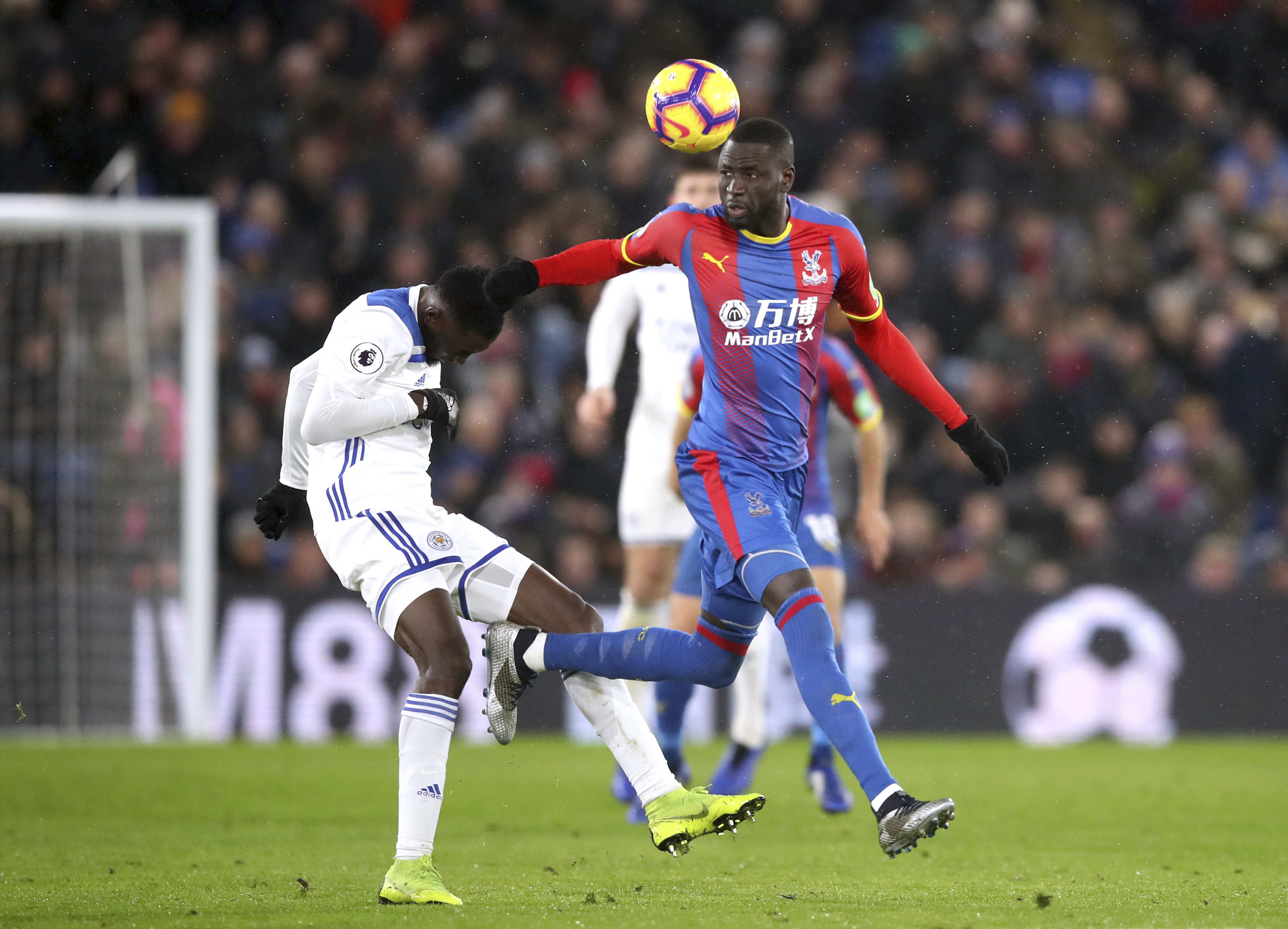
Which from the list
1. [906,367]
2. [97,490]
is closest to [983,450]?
[906,367]

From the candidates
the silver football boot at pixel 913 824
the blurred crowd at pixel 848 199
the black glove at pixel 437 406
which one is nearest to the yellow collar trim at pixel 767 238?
the black glove at pixel 437 406

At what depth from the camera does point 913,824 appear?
4.19 m

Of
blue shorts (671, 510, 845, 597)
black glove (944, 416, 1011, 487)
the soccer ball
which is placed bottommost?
blue shorts (671, 510, 845, 597)

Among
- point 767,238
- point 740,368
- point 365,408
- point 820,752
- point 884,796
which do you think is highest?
point 767,238

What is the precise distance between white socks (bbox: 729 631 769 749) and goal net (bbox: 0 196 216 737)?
435 centimetres

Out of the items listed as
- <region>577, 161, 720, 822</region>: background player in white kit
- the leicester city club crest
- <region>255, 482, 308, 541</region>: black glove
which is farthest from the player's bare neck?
<region>577, 161, 720, 822</region>: background player in white kit

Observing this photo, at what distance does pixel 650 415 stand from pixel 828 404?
3.06ft

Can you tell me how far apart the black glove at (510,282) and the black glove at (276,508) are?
3.11ft

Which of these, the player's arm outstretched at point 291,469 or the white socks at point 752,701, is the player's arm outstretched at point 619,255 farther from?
the white socks at point 752,701

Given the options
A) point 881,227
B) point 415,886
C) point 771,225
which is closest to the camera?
point 415,886

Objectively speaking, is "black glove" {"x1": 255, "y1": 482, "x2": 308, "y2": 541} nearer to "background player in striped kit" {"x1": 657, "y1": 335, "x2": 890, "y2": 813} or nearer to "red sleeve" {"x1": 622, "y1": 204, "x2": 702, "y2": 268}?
"red sleeve" {"x1": 622, "y1": 204, "x2": 702, "y2": 268}

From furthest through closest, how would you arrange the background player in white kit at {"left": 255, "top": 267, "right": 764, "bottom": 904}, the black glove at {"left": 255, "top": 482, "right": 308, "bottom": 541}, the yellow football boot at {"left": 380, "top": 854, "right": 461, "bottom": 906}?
the black glove at {"left": 255, "top": 482, "right": 308, "bottom": 541}
the background player in white kit at {"left": 255, "top": 267, "right": 764, "bottom": 904}
the yellow football boot at {"left": 380, "top": 854, "right": 461, "bottom": 906}

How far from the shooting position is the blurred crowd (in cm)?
1187

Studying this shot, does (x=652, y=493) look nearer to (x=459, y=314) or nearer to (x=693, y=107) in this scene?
(x=693, y=107)
